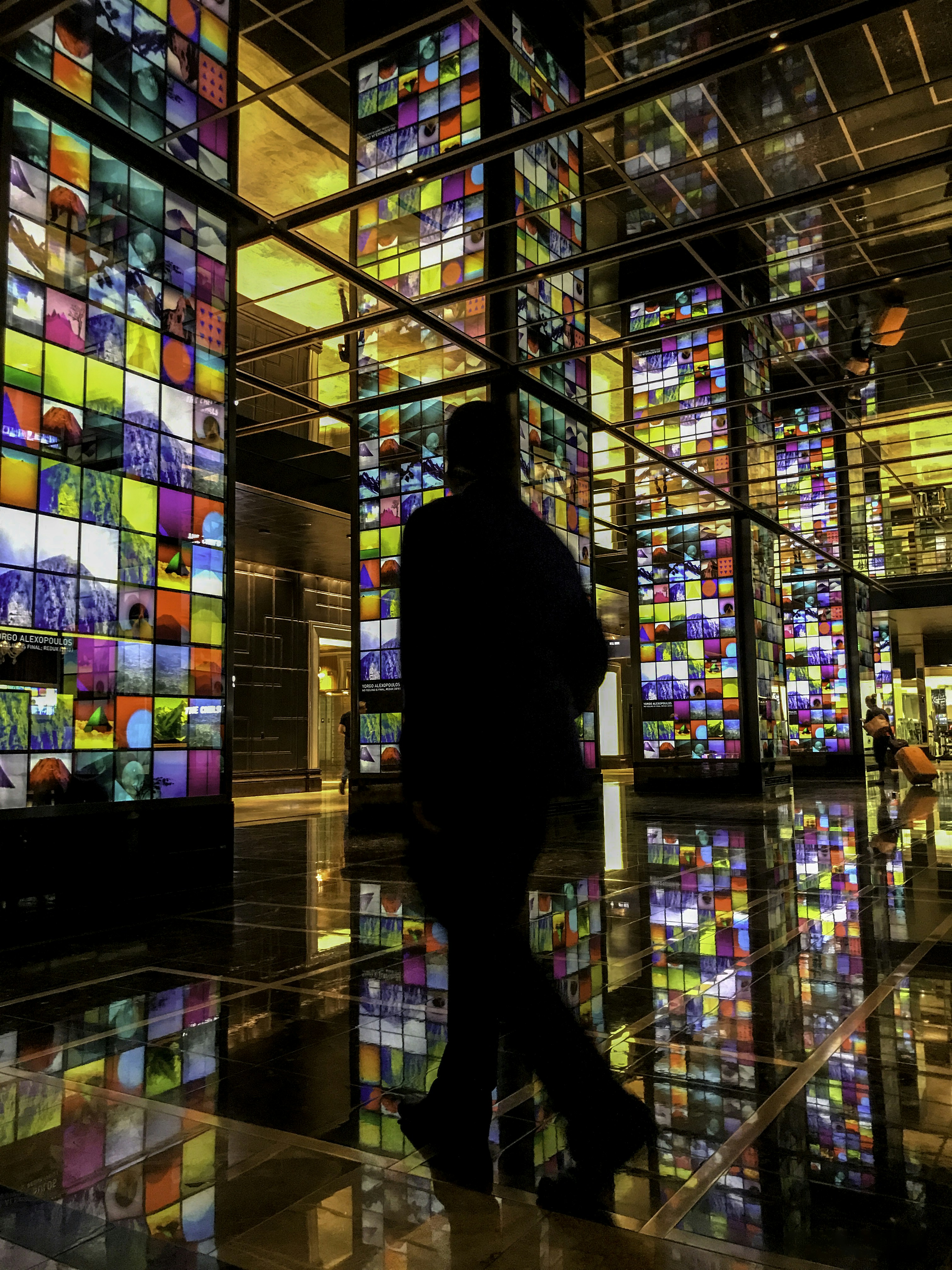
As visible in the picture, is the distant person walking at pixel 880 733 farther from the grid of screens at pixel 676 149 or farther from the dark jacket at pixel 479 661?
the dark jacket at pixel 479 661

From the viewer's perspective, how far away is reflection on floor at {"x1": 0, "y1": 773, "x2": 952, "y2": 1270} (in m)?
2.01

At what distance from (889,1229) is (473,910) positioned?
3.53 feet

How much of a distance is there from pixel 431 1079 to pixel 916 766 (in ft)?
60.1

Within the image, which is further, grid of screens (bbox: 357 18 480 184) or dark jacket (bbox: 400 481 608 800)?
grid of screens (bbox: 357 18 480 184)

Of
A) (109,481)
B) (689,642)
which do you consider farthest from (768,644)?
(109,481)

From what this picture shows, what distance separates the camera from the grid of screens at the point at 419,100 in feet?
35.7

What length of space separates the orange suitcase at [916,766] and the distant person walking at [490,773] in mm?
18374

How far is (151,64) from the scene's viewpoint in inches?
283

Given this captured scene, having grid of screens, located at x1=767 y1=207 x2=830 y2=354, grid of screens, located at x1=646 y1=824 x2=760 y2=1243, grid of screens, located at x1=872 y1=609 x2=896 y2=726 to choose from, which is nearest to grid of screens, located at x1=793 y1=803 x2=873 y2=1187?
grid of screens, located at x1=646 y1=824 x2=760 y2=1243

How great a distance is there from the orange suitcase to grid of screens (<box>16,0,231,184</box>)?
16602 mm

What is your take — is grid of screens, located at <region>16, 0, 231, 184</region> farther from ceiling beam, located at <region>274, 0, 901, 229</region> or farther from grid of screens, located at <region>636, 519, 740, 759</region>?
grid of screens, located at <region>636, 519, 740, 759</region>

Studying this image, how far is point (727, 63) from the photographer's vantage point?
656 centimetres

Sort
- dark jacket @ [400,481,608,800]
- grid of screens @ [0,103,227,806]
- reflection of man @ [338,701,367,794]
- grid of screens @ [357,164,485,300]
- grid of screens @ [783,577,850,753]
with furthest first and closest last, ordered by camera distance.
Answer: grid of screens @ [783,577,850,753] → reflection of man @ [338,701,367,794] → grid of screens @ [357,164,485,300] → grid of screens @ [0,103,227,806] → dark jacket @ [400,481,608,800]

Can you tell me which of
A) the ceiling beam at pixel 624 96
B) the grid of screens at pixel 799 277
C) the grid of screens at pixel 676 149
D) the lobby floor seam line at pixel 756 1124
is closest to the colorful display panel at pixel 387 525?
the grid of screens at pixel 676 149
